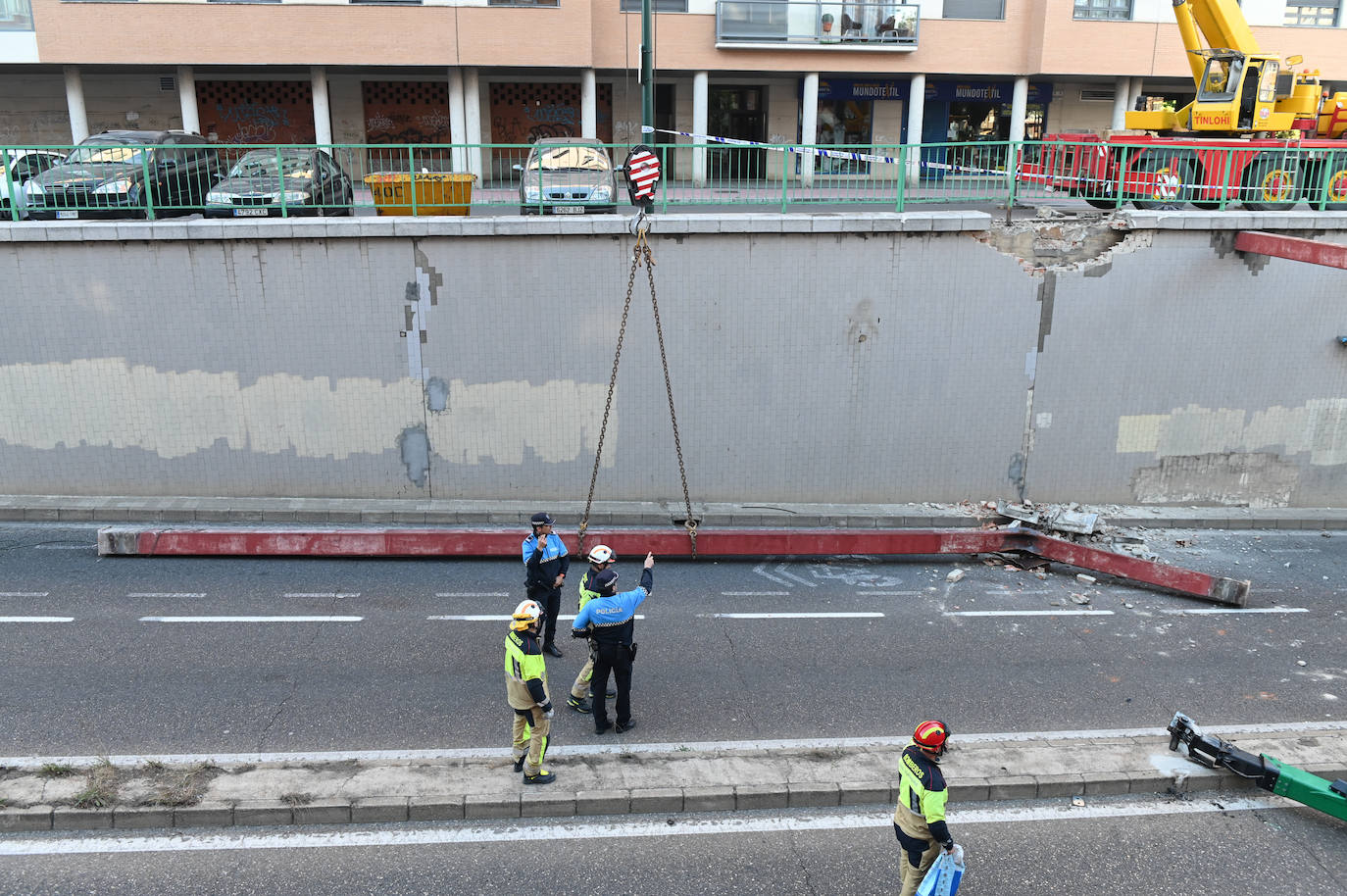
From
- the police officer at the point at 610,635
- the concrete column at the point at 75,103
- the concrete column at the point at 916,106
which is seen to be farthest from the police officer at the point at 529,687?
the concrete column at the point at 916,106

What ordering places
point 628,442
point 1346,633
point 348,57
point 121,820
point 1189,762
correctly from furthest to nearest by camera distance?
1. point 348,57
2. point 628,442
3. point 1346,633
4. point 1189,762
5. point 121,820

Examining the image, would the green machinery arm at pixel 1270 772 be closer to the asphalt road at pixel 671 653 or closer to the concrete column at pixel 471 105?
the asphalt road at pixel 671 653

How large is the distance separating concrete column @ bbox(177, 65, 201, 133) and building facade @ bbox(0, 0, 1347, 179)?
0.05 meters

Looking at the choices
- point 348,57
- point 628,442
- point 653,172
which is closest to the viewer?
point 653,172

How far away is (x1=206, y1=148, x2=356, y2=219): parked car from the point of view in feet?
43.1

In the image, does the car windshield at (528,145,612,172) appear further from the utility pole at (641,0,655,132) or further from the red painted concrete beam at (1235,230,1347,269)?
the red painted concrete beam at (1235,230,1347,269)

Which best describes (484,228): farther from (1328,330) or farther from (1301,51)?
(1301,51)

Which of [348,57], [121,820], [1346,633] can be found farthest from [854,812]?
[348,57]

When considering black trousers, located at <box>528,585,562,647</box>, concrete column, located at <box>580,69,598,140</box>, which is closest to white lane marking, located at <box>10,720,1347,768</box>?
black trousers, located at <box>528,585,562,647</box>

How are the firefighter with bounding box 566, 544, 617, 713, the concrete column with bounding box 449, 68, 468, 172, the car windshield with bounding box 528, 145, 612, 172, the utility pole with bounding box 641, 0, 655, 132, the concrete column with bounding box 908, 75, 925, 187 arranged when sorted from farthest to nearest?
the concrete column with bounding box 908, 75, 925, 187 → the concrete column with bounding box 449, 68, 468, 172 → the utility pole with bounding box 641, 0, 655, 132 → the car windshield with bounding box 528, 145, 612, 172 → the firefighter with bounding box 566, 544, 617, 713

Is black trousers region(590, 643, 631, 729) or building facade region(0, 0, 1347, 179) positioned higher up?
building facade region(0, 0, 1347, 179)

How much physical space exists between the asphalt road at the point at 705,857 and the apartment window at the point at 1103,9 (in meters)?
28.9

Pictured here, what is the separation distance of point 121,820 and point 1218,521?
548 inches

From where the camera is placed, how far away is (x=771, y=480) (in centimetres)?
1404
